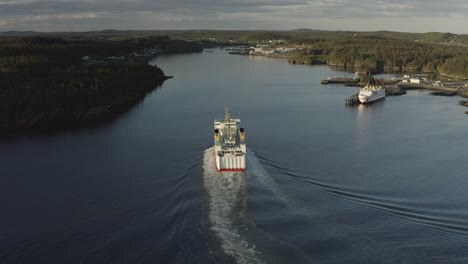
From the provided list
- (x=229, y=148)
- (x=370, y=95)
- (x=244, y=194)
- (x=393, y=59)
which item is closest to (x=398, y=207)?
(x=244, y=194)

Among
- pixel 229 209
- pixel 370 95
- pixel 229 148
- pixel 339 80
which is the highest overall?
pixel 339 80

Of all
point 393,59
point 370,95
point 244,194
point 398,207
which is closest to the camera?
point 398,207

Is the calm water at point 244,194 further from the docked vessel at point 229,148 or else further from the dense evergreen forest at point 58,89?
the dense evergreen forest at point 58,89

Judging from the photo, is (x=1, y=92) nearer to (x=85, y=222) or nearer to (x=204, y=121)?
(x=204, y=121)

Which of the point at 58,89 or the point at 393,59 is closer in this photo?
the point at 58,89

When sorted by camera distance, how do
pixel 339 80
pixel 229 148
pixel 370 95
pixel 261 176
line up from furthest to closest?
pixel 339 80 → pixel 370 95 → pixel 229 148 → pixel 261 176

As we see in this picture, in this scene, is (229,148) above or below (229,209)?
above

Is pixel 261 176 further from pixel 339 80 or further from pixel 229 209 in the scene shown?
pixel 339 80

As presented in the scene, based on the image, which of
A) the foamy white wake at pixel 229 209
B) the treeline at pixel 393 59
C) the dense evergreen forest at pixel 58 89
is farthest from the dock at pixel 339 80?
the foamy white wake at pixel 229 209
